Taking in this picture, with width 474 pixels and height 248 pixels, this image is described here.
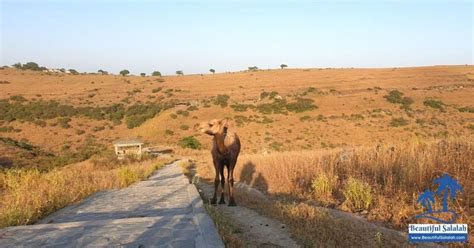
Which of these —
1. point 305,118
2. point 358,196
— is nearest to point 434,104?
point 305,118

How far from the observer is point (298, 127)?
46656 mm

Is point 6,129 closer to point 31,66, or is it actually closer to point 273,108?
point 273,108

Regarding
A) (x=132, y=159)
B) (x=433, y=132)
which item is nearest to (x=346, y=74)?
(x=433, y=132)

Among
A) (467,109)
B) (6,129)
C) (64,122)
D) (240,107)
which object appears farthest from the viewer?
(240,107)

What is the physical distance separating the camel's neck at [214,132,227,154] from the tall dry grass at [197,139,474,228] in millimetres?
2223

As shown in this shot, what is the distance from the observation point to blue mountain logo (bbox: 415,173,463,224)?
601cm

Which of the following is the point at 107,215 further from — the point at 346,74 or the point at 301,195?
the point at 346,74

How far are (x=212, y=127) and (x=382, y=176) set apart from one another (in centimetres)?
441

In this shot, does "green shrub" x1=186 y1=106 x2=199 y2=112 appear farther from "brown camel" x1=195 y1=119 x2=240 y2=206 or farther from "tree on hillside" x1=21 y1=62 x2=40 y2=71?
"tree on hillside" x1=21 y1=62 x2=40 y2=71

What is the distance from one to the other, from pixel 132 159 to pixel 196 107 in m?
32.0

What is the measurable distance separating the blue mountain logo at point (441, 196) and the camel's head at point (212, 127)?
14.4 feet

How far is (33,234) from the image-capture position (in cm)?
552

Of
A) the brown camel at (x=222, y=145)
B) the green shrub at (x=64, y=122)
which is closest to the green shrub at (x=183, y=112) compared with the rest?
the green shrub at (x=64, y=122)

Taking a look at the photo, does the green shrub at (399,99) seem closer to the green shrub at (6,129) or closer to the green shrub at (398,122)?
the green shrub at (398,122)
